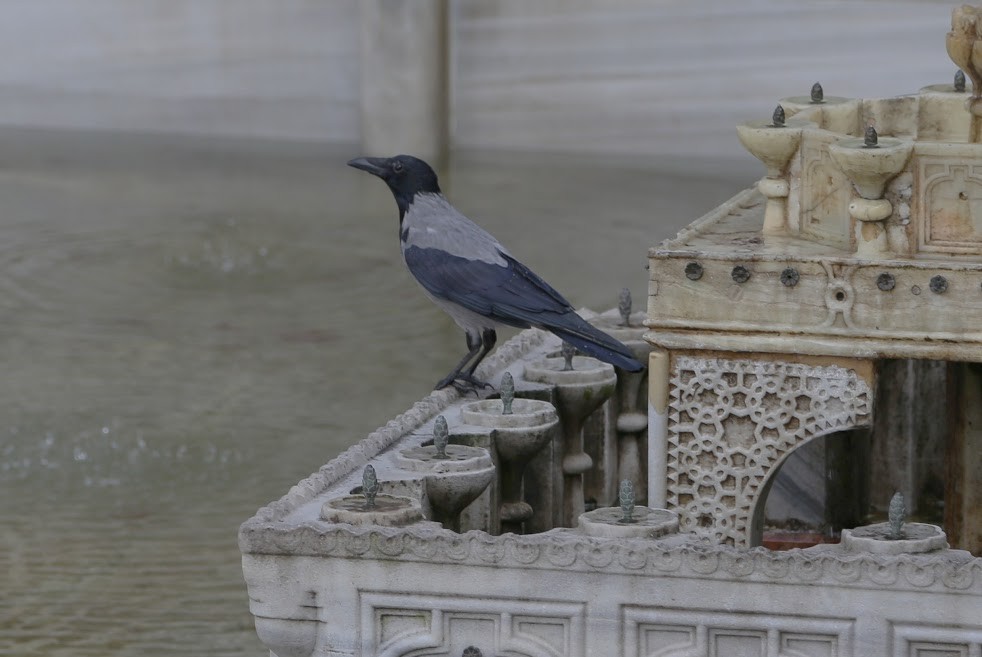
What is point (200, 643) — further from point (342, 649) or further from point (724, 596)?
point (724, 596)

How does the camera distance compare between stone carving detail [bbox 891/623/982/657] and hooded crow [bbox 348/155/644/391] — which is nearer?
stone carving detail [bbox 891/623/982/657]

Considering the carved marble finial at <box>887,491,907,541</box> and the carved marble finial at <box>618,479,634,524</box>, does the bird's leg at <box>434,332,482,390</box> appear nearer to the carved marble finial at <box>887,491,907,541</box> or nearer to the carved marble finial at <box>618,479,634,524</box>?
the carved marble finial at <box>618,479,634,524</box>

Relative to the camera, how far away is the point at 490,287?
859cm

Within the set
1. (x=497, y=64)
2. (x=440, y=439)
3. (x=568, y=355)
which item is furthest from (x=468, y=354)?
(x=497, y=64)

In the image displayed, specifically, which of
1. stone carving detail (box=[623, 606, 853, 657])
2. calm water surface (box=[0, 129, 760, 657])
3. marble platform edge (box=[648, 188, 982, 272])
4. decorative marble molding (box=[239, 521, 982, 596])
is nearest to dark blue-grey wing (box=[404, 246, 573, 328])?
marble platform edge (box=[648, 188, 982, 272])

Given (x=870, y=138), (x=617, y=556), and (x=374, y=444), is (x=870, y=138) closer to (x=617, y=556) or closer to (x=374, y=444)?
(x=617, y=556)

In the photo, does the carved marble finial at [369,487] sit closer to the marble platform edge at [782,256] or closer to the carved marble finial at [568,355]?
the marble platform edge at [782,256]

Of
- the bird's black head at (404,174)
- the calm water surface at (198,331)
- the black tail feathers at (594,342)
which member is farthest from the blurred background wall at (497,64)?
the black tail feathers at (594,342)

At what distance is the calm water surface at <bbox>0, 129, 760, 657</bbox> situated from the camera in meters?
10.8

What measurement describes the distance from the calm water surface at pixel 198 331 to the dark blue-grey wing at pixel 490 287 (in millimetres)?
2175

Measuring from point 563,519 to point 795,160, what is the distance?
1.96 metres

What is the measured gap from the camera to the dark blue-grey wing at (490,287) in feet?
28.0

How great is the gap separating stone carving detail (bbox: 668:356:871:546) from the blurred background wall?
1018cm

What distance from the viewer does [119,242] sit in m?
17.0
